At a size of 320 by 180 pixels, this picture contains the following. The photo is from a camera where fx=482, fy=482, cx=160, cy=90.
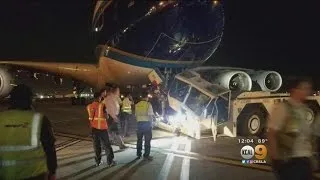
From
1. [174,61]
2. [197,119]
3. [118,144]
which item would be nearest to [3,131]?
[118,144]

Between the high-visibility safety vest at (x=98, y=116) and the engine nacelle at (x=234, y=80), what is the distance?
377 inches

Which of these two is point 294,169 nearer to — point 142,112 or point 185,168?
point 185,168

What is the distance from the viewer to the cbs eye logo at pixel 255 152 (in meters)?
10.5

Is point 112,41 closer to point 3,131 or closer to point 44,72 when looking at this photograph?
point 44,72

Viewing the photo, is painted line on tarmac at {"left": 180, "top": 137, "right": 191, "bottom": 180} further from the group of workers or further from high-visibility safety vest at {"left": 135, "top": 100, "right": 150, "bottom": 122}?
the group of workers

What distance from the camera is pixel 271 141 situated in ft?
16.6

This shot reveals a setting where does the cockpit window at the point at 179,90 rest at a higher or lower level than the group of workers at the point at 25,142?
higher

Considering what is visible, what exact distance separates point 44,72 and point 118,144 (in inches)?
504

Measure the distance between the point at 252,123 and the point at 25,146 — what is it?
1112cm

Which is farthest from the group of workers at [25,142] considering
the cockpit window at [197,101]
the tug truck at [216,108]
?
the cockpit window at [197,101]

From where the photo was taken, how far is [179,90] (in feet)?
49.6

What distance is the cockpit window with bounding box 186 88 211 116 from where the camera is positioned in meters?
13.9

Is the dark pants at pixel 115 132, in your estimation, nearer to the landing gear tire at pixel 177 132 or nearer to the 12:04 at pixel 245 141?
the landing gear tire at pixel 177 132

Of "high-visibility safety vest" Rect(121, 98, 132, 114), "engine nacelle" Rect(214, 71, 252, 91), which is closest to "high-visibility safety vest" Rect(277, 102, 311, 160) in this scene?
"high-visibility safety vest" Rect(121, 98, 132, 114)
